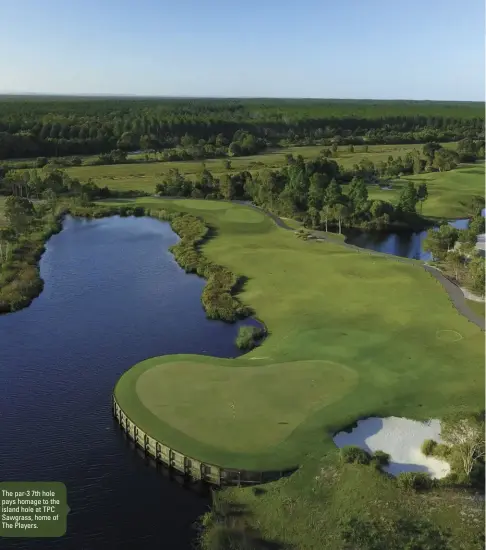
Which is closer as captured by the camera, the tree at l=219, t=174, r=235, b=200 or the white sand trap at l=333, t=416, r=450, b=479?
Answer: the white sand trap at l=333, t=416, r=450, b=479

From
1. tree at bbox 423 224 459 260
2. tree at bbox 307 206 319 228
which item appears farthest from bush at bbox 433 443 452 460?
tree at bbox 307 206 319 228

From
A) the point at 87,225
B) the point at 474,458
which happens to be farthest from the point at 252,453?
the point at 87,225

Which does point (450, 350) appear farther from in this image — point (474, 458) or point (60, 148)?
point (60, 148)

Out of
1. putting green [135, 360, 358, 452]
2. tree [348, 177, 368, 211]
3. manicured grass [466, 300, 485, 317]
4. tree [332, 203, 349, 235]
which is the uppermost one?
tree [348, 177, 368, 211]

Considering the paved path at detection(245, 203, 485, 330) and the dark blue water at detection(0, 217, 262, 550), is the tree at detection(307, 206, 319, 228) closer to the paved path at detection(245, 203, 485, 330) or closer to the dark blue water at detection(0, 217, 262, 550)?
the paved path at detection(245, 203, 485, 330)

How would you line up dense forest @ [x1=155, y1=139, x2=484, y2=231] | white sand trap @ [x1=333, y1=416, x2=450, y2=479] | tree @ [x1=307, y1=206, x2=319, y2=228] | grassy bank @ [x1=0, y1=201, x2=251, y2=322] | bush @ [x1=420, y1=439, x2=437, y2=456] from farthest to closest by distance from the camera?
dense forest @ [x1=155, y1=139, x2=484, y2=231] → tree @ [x1=307, y1=206, x2=319, y2=228] → grassy bank @ [x1=0, y1=201, x2=251, y2=322] → bush @ [x1=420, y1=439, x2=437, y2=456] → white sand trap @ [x1=333, y1=416, x2=450, y2=479]

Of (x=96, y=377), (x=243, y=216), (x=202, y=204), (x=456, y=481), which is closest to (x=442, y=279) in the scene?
(x=456, y=481)

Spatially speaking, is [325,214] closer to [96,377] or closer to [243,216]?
[243,216]
